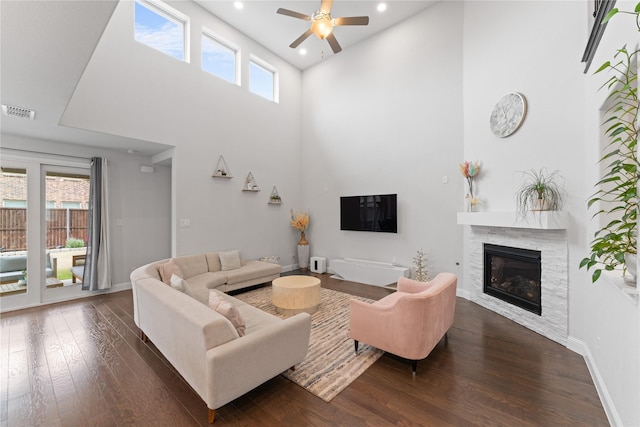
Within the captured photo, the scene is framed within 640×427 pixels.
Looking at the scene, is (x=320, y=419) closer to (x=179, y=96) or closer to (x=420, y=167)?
(x=420, y=167)

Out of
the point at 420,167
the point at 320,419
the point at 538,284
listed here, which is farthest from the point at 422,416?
the point at 420,167

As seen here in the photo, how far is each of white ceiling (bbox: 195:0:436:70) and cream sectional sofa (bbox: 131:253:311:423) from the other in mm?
5221

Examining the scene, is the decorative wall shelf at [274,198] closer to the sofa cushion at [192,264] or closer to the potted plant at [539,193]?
the sofa cushion at [192,264]

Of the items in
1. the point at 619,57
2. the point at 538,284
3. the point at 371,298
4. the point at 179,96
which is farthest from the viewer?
the point at 179,96

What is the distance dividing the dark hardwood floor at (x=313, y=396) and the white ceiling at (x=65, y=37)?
2.66m

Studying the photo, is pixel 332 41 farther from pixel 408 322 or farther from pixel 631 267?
pixel 631 267

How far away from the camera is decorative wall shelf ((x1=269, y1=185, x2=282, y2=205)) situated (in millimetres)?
6383

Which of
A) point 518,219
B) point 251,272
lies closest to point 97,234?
point 251,272

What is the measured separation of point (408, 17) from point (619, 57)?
427 cm

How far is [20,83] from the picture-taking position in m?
2.40

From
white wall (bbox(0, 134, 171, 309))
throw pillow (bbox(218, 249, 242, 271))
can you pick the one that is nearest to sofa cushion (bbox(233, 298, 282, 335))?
throw pillow (bbox(218, 249, 242, 271))

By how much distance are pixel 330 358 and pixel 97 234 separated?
15.1 feet

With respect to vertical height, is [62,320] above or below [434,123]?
below

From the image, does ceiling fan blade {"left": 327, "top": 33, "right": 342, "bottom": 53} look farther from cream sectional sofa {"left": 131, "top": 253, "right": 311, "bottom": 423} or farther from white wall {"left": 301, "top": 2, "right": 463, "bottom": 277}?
cream sectional sofa {"left": 131, "top": 253, "right": 311, "bottom": 423}
